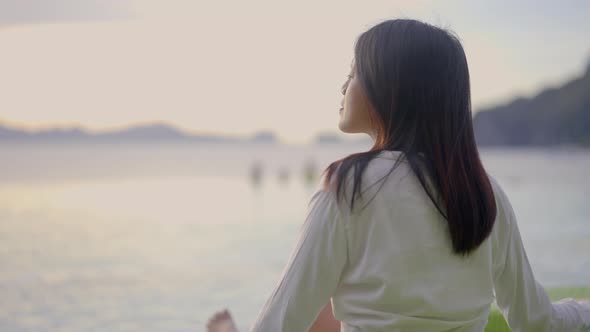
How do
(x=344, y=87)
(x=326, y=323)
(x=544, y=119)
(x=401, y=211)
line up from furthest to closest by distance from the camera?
(x=544, y=119)
(x=326, y=323)
(x=344, y=87)
(x=401, y=211)

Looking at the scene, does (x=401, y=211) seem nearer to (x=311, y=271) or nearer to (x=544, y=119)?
(x=311, y=271)

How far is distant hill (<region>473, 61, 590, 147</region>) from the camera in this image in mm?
63000

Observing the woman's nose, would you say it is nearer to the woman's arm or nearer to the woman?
the woman

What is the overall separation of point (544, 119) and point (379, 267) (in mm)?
71166

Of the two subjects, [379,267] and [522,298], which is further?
[522,298]

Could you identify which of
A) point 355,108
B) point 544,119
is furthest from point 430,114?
point 544,119

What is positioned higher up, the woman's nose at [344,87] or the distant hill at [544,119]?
the woman's nose at [344,87]

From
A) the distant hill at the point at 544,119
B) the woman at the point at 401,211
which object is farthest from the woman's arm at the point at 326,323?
the distant hill at the point at 544,119

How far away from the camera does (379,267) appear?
1122mm

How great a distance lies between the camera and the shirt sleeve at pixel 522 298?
50.9 inches

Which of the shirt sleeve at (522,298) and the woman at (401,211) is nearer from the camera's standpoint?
the woman at (401,211)

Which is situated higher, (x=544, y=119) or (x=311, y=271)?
(x=311, y=271)

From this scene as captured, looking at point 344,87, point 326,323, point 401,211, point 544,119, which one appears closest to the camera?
point 401,211

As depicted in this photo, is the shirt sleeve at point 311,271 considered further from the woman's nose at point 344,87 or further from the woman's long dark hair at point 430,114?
the woman's nose at point 344,87
